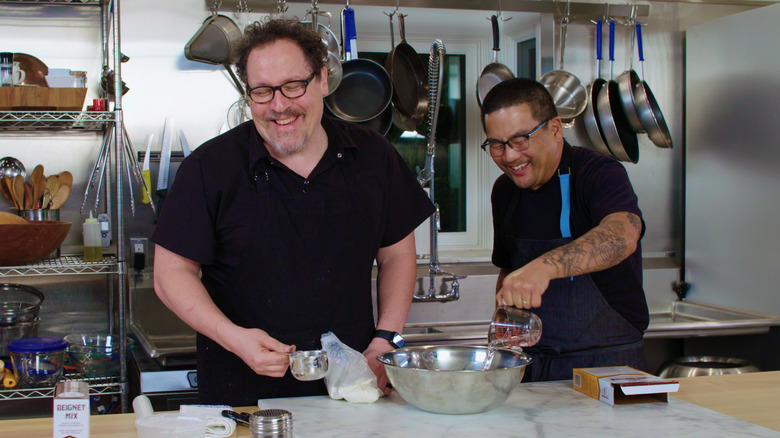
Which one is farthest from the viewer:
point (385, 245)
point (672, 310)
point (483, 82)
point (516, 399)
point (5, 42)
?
point (672, 310)

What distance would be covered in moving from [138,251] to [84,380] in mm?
497

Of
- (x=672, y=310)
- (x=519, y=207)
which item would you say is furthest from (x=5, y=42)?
(x=672, y=310)

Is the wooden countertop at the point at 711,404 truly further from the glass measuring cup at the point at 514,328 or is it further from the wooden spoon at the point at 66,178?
the wooden spoon at the point at 66,178

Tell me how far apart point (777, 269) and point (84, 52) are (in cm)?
275

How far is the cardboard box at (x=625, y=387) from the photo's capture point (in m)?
1.42

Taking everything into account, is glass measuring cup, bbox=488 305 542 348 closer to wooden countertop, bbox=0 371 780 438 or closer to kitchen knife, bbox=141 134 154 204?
wooden countertop, bbox=0 371 780 438

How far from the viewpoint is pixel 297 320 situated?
5.57ft

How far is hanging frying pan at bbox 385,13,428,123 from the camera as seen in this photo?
2.88 metres

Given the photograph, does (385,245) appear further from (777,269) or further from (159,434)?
(777,269)

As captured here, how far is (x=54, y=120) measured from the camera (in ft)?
8.10

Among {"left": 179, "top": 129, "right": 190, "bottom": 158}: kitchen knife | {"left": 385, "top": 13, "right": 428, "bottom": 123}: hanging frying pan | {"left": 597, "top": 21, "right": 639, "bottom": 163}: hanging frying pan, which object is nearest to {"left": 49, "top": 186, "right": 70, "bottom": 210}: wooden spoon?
{"left": 179, "top": 129, "right": 190, "bottom": 158}: kitchen knife

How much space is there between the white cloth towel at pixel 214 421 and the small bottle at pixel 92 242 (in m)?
1.40

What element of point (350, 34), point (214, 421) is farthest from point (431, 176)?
point (214, 421)

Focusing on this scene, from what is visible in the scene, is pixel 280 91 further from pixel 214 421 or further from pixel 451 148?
pixel 451 148
